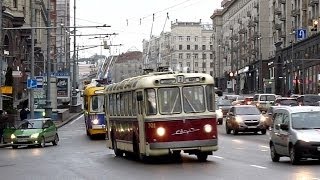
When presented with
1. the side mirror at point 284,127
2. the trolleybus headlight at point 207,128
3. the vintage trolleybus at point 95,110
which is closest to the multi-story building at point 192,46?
the vintage trolleybus at point 95,110

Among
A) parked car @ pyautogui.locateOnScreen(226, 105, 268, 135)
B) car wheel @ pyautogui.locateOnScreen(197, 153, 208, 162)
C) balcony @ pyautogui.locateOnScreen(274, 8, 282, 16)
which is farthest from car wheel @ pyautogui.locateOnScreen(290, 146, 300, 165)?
balcony @ pyautogui.locateOnScreen(274, 8, 282, 16)

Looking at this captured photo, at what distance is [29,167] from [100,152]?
767cm

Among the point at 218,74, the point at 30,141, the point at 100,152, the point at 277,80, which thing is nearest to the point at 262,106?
the point at 30,141

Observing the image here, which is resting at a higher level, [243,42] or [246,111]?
[243,42]

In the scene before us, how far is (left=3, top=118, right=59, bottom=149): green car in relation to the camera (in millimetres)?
37562

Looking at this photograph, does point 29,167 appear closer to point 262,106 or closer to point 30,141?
point 30,141

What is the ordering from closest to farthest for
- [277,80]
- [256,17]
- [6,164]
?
[6,164], [277,80], [256,17]

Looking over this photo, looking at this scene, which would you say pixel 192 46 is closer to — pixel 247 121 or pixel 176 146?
pixel 247 121

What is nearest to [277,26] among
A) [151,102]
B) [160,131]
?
[151,102]

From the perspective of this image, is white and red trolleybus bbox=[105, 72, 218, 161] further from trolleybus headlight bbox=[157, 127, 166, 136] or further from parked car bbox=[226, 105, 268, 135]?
parked car bbox=[226, 105, 268, 135]

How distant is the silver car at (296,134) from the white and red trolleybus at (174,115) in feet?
6.08

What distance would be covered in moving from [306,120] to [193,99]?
11.5 feet

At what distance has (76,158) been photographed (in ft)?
89.5

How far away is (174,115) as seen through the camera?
72.7ft
